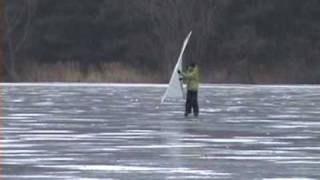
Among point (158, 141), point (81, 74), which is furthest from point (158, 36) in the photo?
point (158, 141)

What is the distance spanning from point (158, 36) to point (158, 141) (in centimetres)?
5791

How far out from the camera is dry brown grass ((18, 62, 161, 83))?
7184 centimetres

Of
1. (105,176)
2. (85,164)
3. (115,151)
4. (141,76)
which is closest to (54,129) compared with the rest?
(115,151)

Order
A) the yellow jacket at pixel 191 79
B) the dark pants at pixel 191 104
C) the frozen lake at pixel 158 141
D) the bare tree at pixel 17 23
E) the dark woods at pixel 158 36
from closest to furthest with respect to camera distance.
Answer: the frozen lake at pixel 158 141 → the dark pants at pixel 191 104 → the yellow jacket at pixel 191 79 → the dark woods at pixel 158 36 → the bare tree at pixel 17 23

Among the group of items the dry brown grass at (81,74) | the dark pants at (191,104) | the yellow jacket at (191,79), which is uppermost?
the yellow jacket at (191,79)

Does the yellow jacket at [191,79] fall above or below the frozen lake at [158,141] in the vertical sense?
above

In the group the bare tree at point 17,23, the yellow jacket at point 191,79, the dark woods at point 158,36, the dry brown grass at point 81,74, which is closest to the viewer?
the yellow jacket at point 191,79

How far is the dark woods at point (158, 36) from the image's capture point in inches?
3095

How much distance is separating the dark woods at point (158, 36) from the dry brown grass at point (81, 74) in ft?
0.48

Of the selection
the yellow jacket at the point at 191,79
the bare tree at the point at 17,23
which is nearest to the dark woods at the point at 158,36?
the bare tree at the point at 17,23

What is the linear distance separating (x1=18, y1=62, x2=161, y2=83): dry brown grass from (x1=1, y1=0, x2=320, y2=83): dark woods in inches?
5.8

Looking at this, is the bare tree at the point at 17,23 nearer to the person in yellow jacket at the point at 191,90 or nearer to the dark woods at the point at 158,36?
the dark woods at the point at 158,36

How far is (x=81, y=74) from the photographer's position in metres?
75.4

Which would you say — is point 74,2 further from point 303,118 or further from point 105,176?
point 105,176
